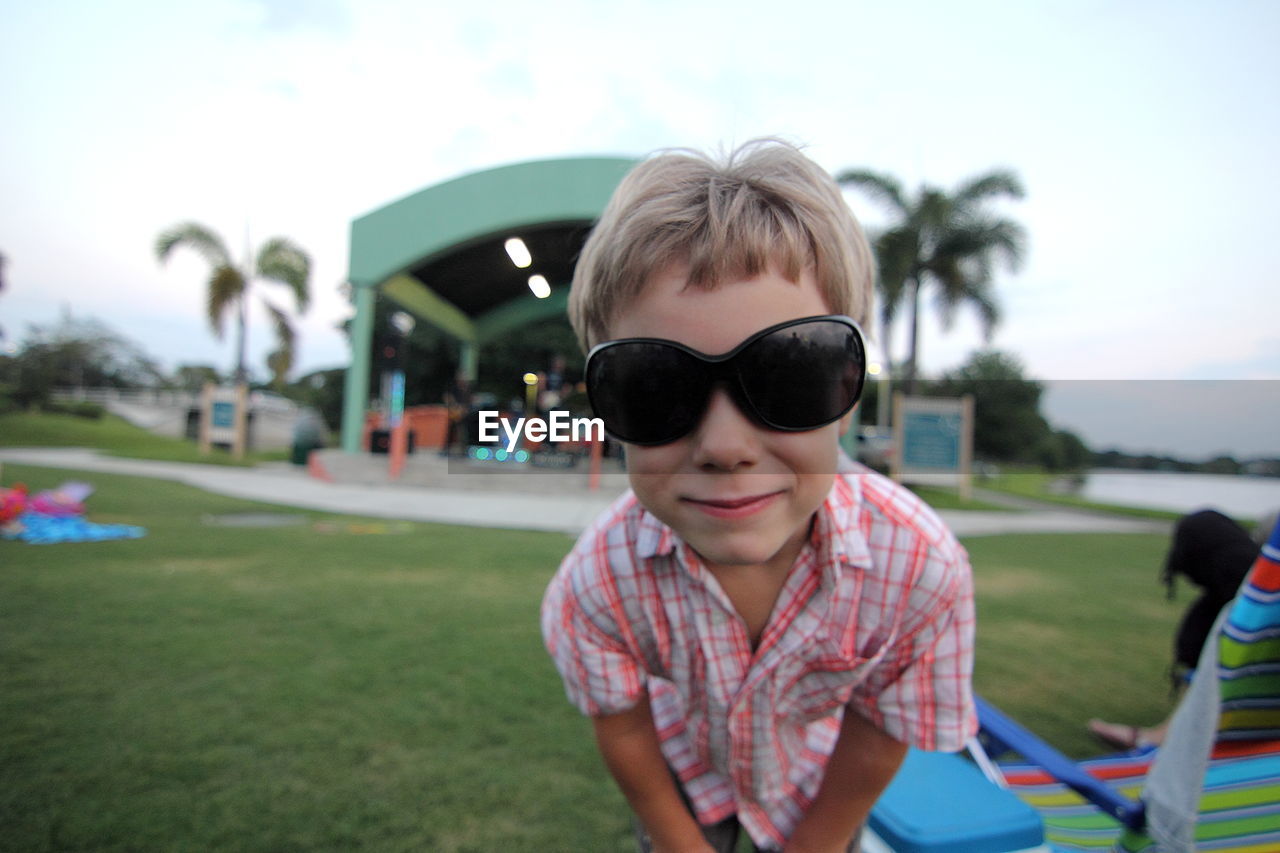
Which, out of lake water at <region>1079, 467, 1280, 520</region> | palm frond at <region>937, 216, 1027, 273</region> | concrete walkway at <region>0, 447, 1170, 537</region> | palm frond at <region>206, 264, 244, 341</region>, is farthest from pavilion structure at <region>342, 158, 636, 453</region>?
palm frond at <region>937, 216, 1027, 273</region>

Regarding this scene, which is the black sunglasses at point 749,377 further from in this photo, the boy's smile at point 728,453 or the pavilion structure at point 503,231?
the pavilion structure at point 503,231

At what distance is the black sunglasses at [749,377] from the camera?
76 centimetres

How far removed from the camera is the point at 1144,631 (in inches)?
171

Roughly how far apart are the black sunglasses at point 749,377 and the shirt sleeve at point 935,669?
0.43 m

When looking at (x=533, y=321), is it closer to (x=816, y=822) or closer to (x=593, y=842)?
(x=816, y=822)

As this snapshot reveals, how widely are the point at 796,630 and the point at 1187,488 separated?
2.29 ft

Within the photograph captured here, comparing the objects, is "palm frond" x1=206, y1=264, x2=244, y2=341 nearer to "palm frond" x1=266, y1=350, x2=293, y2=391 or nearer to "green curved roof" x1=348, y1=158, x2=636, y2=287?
"palm frond" x1=266, y1=350, x2=293, y2=391

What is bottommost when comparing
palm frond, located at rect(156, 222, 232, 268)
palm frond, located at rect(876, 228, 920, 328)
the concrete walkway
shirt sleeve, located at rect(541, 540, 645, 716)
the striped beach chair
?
the concrete walkway

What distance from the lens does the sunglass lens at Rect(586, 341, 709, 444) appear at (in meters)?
0.77

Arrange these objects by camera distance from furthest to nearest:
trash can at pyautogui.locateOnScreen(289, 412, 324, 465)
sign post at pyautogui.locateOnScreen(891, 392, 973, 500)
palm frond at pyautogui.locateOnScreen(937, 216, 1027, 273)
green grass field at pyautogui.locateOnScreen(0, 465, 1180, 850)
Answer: palm frond at pyautogui.locateOnScreen(937, 216, 1027, 273) < trash can at pyautogui.locateOnScreen(289, 412, 324, 465) < sign post at pyautogui.locateOnScreen(891, 392, 973, 500) < green grass field at pyautogui.locateOnScreen(0, 465, 1180, 850)

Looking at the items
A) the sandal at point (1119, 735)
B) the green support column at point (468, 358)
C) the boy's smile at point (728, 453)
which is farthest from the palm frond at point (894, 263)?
the boy's smile at point (728, 453)

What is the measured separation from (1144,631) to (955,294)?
12.4 meters

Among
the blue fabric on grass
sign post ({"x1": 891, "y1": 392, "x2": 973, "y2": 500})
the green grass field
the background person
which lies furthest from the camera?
sign post ({"x1": 891, "y1": 392, "x2": 973, "y2": 500})

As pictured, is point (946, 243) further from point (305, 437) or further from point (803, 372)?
point (803, 372)
